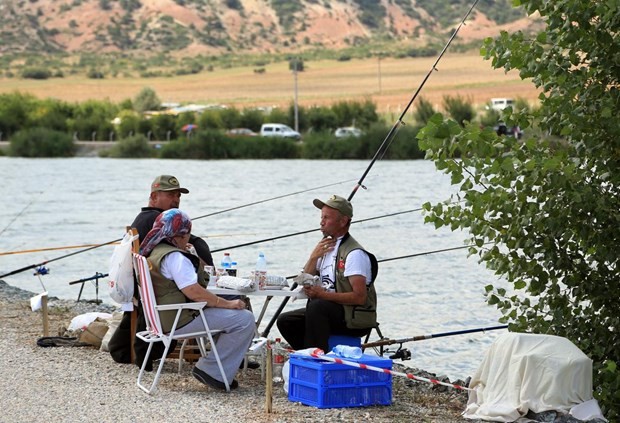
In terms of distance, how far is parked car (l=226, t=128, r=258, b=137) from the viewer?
254ft

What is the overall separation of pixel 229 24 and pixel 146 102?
2808 inches

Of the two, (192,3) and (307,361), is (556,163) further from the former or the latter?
(192,3)

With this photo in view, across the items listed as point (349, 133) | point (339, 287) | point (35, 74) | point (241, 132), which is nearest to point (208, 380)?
point (339, 287)

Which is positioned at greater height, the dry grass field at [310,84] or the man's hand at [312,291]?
the man's hand at [312,291]

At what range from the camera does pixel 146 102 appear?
108438 mm

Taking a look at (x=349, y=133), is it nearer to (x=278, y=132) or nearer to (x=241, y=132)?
(x=278, y=132)

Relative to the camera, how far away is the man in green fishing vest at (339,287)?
8609mm

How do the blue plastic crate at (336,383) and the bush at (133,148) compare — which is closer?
Answer: the blue plastic crate at (336,383)

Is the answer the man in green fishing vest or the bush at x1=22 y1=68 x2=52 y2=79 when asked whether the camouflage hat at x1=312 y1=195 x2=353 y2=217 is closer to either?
the man in green fishing vest

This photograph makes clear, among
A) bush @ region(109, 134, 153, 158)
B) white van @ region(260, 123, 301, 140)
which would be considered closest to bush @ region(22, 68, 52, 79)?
bush @ region(109, 134, 153, 158)

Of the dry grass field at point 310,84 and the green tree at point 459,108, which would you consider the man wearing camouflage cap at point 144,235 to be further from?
the dry grass field at point 310,84

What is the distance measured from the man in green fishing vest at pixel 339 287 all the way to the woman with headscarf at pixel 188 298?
524 millimetres

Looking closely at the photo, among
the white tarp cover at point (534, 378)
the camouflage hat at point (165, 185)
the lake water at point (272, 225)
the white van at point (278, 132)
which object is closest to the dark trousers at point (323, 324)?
the white tarp cover at point (534, 378)

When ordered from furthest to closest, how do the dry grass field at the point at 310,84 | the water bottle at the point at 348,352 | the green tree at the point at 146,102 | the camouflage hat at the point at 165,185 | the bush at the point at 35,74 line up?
the bush at the point at 35,74, the dry grass field at the point at 310,84, the green tree at the point at 146,102, the camouflage hat at the point at 165,185, the water bottle at the point at 348,352
